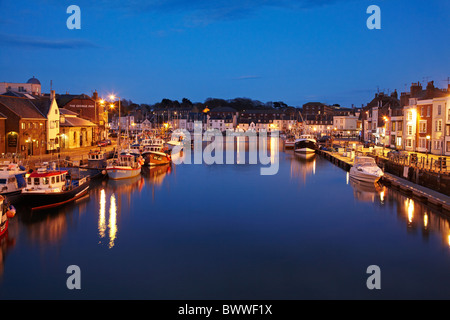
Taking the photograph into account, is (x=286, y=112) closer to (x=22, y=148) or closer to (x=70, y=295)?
(x=22, y=148)

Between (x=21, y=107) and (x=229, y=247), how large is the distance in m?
35.6

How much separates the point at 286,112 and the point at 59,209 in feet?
554

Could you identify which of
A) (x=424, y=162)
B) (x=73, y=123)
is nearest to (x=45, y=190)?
(x=424, y=162)

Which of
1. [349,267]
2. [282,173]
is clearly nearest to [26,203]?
[349,267]

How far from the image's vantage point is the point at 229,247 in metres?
20.2

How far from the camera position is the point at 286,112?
623ft

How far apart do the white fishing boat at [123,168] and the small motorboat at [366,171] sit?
67.5 feet

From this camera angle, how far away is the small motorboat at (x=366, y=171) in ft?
122

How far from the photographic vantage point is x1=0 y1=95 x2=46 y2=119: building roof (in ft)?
145

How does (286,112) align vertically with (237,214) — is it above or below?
above

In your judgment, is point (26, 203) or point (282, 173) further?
point (282, 173)

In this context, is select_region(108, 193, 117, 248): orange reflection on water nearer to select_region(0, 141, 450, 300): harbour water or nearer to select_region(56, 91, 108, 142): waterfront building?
select_region(0, 141, 450, 300): harbour water

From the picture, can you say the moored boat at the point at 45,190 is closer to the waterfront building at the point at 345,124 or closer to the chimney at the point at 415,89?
the chimney at the point at 415,89

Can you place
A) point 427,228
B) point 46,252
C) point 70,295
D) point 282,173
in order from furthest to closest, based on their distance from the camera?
point 282,173 → point 427,228 → point 46,252 → point 70,295
